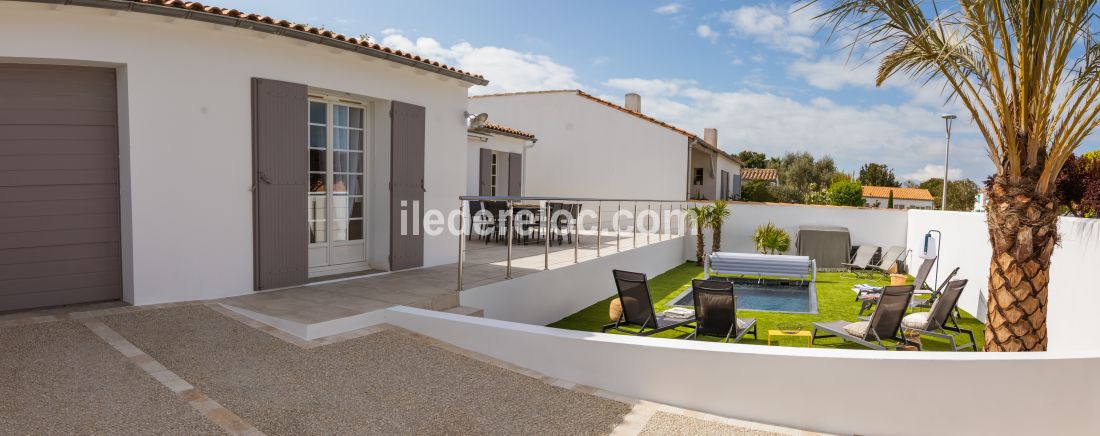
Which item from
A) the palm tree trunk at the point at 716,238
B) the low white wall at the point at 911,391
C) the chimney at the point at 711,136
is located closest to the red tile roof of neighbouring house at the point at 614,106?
the palm tree trunk at the point at 716,238

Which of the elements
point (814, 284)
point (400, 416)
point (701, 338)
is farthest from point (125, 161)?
point (814, 284)

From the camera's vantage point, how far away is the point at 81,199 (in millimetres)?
5453

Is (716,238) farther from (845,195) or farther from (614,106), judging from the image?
(845,195)

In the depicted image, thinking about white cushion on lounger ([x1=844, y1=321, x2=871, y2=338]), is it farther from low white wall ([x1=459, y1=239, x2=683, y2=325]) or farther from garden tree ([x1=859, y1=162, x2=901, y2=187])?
garden tree ([x1=859, y1=162, x2=901, y2=187])

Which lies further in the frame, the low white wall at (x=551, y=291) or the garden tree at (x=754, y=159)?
the garden tree at (x=754, y=159)

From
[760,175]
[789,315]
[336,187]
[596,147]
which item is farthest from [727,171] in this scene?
[336,187]

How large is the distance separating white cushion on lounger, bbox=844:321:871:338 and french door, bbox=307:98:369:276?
6.15 metres

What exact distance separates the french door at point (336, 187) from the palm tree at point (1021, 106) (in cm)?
551

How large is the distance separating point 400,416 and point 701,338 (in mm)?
4774

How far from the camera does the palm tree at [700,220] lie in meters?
16.5

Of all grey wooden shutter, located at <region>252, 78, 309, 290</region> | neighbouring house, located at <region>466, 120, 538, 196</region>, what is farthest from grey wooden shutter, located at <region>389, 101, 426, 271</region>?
neighbouring house, located at <region>466, 120, 538, 196</region>

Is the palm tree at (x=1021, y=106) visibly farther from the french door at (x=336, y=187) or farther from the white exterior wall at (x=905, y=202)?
the white exterior wall at (x=905, y=202)

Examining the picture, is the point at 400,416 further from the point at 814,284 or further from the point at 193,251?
the point at 814,284

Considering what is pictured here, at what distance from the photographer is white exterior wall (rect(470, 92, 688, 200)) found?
59.3ft
